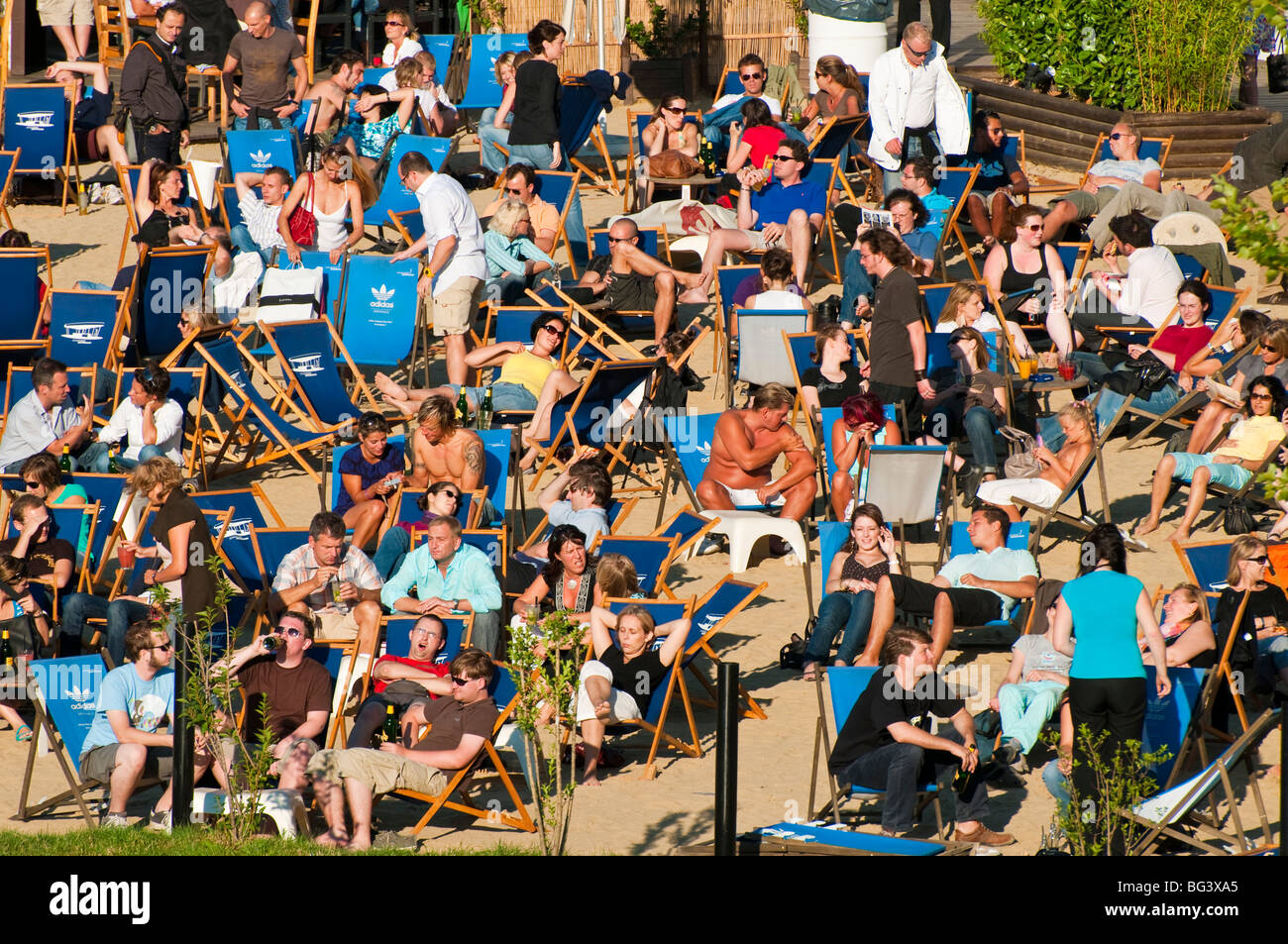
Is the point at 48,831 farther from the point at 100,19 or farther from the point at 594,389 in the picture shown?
the point at 100,19

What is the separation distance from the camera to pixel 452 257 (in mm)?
11703

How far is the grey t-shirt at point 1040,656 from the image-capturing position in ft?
25.7

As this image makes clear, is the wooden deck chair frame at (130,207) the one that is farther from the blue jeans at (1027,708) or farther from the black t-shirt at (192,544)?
the blue jeans at (1027,708)

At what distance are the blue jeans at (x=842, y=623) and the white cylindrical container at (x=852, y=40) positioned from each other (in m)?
8.32

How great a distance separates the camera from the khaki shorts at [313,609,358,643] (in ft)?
28.4

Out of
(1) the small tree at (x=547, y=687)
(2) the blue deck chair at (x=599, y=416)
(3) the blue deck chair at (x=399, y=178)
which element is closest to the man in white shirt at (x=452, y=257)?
(2) the blue deck chair at (x=599, y=416)

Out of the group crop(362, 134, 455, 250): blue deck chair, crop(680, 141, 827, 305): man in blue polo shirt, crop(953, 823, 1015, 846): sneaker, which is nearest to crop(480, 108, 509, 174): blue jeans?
crop(362, 134, 455, 250): blue deck chair

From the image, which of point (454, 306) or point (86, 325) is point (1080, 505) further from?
point (86, 325)

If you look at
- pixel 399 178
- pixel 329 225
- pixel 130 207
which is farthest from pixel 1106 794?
pixel 130 207

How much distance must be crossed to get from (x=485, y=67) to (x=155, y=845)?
1094 centimetres

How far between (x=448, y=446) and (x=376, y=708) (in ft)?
8.02

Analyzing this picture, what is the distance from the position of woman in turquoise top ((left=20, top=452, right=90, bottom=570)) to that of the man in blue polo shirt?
4522 mm

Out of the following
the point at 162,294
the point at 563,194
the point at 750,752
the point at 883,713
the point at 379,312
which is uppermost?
the point at 563,194
